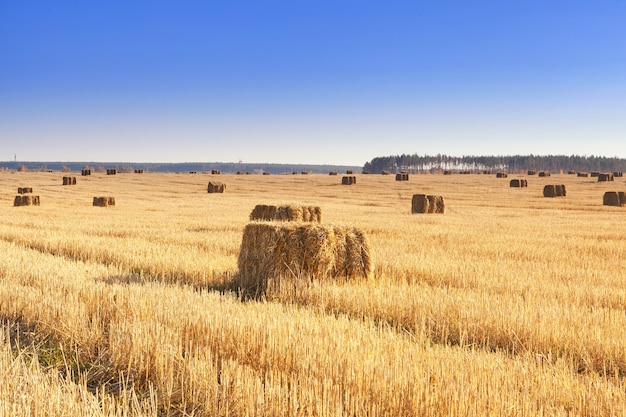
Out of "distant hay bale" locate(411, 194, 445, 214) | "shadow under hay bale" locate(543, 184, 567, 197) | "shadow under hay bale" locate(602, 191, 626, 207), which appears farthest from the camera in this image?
"shadow under hay bale" locate(543, 184, 567, 197)

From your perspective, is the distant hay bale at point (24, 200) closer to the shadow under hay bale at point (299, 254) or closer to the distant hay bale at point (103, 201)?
the distant hay bale at point (103, 201)

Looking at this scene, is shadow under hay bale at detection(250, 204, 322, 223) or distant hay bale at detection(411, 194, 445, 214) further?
distant hay bale at detection(411, 194, 445, 214)

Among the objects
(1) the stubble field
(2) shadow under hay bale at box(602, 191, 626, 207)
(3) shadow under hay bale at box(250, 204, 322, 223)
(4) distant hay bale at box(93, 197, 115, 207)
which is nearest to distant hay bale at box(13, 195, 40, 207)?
(4) distant hay bale at box(93, 197, 115, 207)

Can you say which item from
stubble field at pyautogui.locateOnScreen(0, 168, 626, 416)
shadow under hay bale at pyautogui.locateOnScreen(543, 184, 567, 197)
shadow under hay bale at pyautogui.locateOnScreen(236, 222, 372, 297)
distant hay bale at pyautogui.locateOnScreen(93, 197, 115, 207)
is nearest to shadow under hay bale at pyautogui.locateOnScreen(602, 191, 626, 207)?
shadow under hay bale at pyautogui.locateOnScreen(543, 184, 567, 197)

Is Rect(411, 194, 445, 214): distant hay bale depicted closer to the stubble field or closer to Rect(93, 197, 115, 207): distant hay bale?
Rect(93, 197, 115, 207): distant hay bale

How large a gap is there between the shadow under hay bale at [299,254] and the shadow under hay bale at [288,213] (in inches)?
286

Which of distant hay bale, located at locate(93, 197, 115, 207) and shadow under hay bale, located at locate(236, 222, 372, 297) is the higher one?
shadow under hay bale, located at locate(236, 222, 372, 297)

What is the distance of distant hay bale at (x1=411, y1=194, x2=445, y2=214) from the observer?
103 ft

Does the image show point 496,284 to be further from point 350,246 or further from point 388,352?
point 388,352

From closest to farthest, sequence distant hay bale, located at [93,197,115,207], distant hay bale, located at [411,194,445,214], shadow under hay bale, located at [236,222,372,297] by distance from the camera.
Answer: shadow under hay bale, located at [236,222,372,297] → distant hay bale, located at [411,194,445,214] → distant hay bale, located at [93,197,115,207]

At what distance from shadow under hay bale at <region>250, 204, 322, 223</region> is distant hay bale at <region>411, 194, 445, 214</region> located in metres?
13.7

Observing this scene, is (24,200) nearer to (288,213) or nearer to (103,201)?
(103,201)

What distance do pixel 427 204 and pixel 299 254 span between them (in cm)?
2220

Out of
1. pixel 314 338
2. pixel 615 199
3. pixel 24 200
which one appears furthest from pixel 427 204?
pixel 314 338
